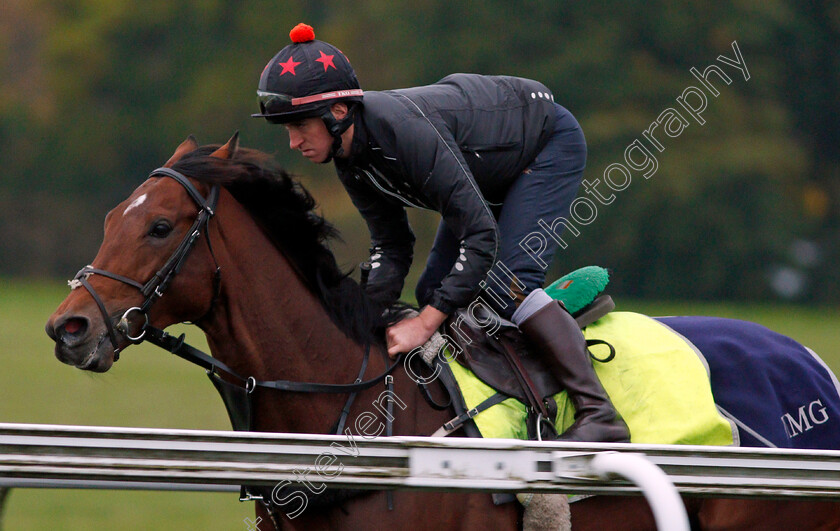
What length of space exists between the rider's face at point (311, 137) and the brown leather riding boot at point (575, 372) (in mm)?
844

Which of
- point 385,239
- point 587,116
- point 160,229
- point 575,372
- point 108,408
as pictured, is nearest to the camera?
point 160,229

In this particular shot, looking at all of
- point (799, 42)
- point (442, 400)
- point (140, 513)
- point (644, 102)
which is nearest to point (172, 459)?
point (442, 400)

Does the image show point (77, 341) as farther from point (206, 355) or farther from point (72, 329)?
point (206, 355)

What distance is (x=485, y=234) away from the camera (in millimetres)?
3127

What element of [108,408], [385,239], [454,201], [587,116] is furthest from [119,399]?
[587,116]

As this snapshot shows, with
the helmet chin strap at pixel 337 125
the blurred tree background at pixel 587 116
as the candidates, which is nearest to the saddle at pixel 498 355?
the helmet chin strap at pixel 337 125

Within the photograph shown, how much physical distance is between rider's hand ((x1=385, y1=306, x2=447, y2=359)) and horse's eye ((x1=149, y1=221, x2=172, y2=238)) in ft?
2.55

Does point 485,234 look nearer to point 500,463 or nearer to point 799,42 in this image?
point 500,463

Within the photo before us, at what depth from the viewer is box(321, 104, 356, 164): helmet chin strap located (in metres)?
3.14

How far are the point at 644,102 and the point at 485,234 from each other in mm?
24272

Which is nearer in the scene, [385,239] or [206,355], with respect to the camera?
[206,355]

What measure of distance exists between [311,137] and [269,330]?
632 mm

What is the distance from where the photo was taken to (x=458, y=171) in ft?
10.3

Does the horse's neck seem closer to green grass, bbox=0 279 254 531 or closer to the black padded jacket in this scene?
the black padded jacket
